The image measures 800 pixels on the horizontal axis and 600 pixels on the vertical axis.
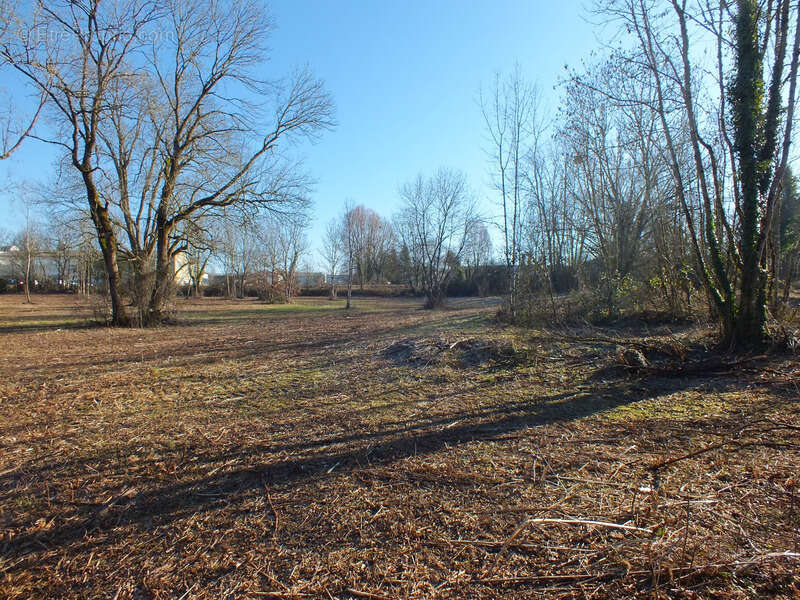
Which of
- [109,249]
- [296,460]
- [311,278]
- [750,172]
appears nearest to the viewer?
[296,460]

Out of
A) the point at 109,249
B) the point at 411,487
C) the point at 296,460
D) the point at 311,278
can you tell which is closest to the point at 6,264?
the point at 311,278

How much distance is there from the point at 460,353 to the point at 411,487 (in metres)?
4.12

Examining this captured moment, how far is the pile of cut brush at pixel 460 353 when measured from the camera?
6.14 m

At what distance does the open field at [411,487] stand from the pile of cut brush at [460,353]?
0.71 m

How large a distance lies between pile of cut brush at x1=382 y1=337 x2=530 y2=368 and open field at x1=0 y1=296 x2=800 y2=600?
71 cm

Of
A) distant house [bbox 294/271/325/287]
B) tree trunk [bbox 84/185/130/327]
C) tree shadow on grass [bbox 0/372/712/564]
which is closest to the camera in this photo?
tree shadow on grass [bbox 0/372/712/564]

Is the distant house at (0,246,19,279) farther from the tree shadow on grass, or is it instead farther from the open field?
the tree shadow on grass

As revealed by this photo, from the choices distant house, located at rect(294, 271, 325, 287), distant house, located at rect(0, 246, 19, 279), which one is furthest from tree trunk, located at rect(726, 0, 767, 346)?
distant house, located at rect(0, 246, 19, 279)

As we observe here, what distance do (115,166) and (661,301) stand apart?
58.9 ft

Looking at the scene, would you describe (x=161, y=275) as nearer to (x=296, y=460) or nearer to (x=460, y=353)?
(x=460, y=353)

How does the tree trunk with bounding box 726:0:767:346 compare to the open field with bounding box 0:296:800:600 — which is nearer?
the open field with bounding box 0:296:800:600

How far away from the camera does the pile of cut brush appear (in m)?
6.14

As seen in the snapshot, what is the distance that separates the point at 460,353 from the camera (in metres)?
6.57

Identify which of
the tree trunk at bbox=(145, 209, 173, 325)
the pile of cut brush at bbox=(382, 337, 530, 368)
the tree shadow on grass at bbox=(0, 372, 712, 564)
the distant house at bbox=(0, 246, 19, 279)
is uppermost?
the distant house at bbox=(0, 246, 19, 279)
